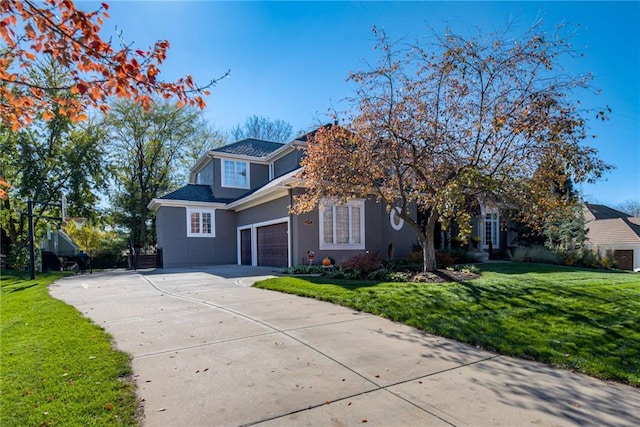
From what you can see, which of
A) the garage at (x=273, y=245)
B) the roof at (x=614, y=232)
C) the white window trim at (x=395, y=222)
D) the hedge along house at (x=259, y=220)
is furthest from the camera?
the roof at (x=614, y=232)

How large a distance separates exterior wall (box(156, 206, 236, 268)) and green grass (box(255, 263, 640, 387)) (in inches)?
458

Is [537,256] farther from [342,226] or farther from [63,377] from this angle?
[63,377]

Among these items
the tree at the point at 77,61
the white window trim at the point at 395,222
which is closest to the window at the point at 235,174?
the white window trim at the point at 395,222

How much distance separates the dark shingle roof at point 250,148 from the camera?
21.1m

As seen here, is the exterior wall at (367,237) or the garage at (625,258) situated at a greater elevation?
the exterior wall at (367,237)

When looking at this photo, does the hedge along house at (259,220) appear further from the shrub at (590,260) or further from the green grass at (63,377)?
Answer: the green grass at (63,377)

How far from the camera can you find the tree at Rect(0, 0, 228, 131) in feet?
9.84

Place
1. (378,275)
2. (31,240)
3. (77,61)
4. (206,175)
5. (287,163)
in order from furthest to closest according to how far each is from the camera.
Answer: (206,175), (287,163), (31,240), (378,275), (77,61)

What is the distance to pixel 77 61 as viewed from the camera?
10.6 feet

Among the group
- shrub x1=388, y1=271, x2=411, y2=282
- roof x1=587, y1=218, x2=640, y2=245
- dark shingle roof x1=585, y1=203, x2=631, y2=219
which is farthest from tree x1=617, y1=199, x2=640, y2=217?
shrub x1=388, y1=271, x2=411, y2=282

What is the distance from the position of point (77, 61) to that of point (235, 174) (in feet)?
58.7

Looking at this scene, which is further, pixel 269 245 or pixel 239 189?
pixel 239 189

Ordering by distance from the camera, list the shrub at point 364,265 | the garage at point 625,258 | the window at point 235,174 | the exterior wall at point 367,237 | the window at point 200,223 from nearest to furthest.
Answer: the shrub at point 364,265, the exterior wall at point 367,237, the window at point 200,223, the window at point 235,174, the garage at point 625,258

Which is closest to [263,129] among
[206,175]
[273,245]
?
[206,175]
